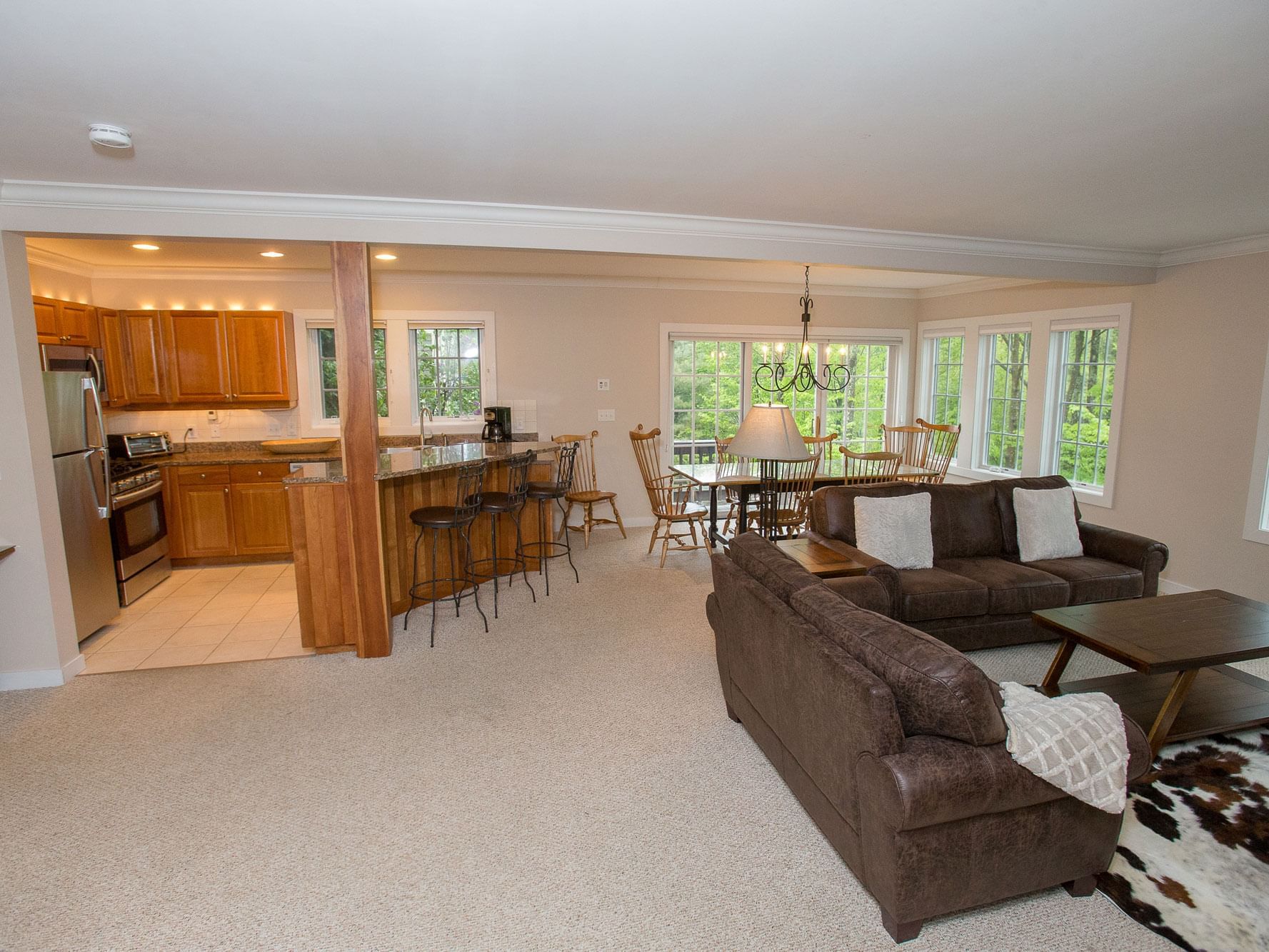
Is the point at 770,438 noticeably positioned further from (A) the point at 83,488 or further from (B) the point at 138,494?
(B) the point at 138,494

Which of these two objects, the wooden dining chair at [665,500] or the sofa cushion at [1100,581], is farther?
the wooden dining chair at [665,500]

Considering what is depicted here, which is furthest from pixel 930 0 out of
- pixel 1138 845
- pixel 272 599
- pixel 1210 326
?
pixel 272 599

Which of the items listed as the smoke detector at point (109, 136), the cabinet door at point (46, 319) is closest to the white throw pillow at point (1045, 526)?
the smoke detector at point (109, 136)

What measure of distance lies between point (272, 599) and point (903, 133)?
4818 mm

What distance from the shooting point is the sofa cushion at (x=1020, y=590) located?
362 cm

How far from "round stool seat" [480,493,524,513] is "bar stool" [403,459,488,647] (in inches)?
3.4

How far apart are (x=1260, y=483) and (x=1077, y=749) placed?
3.87m

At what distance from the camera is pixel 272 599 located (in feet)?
15.5

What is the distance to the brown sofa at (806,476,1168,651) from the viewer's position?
3.55 metres

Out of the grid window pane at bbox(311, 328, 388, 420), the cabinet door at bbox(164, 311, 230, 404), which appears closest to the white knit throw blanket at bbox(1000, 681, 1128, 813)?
the grid window pane at bbox(311, 328, 388, 420)

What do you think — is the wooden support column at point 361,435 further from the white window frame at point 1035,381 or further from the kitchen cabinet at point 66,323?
the white window frame at point 1035,381

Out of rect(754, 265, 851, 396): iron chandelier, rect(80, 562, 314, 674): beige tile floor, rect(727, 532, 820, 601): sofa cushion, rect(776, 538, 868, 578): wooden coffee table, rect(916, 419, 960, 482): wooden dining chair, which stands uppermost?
rect(754, 265, 851, 396): iron chandelier

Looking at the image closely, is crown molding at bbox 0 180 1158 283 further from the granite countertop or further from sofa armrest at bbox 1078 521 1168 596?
sofa armrest at bbox 1078 521 1168 596

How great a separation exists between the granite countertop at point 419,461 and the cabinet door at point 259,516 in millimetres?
1211
